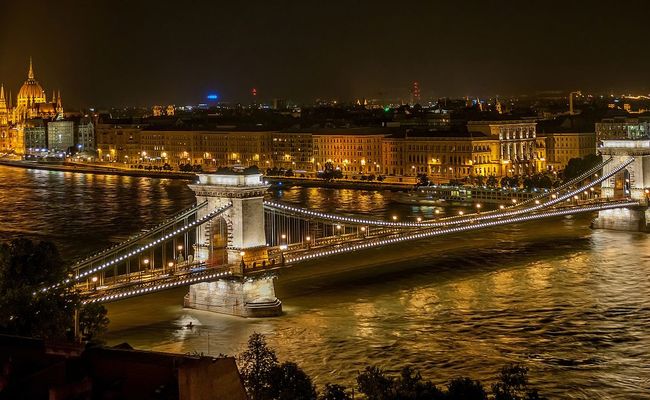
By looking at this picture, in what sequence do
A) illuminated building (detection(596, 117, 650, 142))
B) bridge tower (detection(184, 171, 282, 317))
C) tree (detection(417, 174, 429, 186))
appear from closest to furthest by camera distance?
bridge tower (detection(184, 171, 282, 317)) → tree (detection(417, 174, 429, 186)) → illuminated building (detection(596, 117, 650, 142))

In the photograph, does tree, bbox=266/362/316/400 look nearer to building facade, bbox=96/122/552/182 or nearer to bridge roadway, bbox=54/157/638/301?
bridge roadway, bbox=54/157/638/301

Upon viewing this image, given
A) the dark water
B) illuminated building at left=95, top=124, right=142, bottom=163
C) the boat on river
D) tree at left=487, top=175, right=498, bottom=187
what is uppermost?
illuminated building at left=95, top=124, right=142, bottom=163

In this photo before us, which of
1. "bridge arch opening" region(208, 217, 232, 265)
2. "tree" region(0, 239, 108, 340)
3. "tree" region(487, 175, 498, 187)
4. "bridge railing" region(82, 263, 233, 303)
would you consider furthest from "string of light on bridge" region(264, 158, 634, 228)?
"tree" region(487, 175, 498, 187)

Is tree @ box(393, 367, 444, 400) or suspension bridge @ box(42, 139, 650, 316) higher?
suspension bridge @ box(42, 139, 650, 316)

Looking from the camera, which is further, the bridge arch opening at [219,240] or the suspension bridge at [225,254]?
the bridge arch opening at [219,240]

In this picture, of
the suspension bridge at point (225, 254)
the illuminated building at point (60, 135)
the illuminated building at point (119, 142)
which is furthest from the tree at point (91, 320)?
the illuminated building at point (60, 135)

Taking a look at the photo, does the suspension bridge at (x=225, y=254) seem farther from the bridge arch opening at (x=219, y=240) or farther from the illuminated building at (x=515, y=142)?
the illuminated building at (x=515, y=142)
